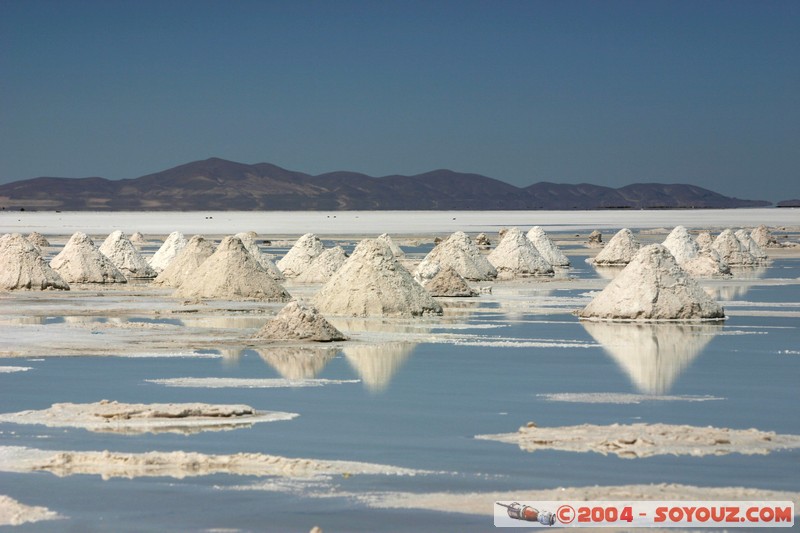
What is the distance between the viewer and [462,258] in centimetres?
2955

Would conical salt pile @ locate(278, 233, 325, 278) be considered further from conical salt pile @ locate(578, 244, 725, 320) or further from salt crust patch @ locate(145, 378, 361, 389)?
salt crust patch @ locate(145, 378, 361, 389)

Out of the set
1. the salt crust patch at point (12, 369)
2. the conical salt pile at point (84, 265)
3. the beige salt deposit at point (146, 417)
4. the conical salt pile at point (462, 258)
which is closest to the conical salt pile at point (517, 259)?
the conical salt pile at point (462, 258)

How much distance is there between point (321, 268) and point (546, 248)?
8977mm

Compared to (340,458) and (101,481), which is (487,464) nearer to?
(340,458)

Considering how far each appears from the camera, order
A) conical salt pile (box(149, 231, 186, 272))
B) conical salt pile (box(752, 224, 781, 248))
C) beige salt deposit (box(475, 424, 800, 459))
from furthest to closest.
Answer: conical salt pile (box(752, 224, 781, 248)) → conical salt pile (box(149, 231, 186, 272)) → beige salt deposit (box(475, 424, 800, 459))

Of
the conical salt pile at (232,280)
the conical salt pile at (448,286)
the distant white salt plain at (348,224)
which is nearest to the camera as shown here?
the conical salt pile at (232,280)

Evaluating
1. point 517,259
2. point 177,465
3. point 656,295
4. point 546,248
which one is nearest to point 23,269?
point 517,259

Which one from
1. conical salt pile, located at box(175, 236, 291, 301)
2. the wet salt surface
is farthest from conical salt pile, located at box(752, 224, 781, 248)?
the wet salt surface

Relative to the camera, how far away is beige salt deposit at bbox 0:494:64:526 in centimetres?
748

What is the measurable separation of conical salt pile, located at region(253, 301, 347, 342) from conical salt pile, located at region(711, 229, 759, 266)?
22.6 meters

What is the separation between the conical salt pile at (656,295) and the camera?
19109mm

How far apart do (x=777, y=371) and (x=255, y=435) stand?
5.92m

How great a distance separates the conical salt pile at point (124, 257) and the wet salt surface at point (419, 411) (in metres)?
12.6

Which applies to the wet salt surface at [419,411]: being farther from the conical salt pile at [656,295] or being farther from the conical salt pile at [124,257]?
the conical salt pile at [124,257]
